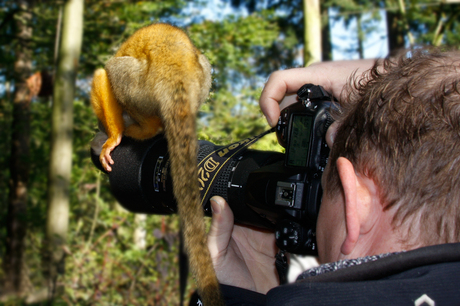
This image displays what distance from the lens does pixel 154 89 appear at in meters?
1.49

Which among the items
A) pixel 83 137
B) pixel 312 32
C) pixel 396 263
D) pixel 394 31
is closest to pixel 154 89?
pixel 396 263

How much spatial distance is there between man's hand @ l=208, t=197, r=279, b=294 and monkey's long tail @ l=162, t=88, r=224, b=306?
0.23 feet

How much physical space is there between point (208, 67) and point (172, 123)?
1.78 feet

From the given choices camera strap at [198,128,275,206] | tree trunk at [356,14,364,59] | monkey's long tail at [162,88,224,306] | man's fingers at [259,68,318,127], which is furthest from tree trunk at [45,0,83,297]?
tree trunk at [356,14,364,59]

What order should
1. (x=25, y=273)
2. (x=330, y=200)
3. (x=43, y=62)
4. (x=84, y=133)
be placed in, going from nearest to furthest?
(x=330, y=200)
(x=25, y=273)
(x=84, y=133)
(x=43, y=62)

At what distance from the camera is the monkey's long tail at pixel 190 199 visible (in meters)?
0.95

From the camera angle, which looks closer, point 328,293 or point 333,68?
point 328,293

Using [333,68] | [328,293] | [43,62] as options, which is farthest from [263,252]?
[43,62]

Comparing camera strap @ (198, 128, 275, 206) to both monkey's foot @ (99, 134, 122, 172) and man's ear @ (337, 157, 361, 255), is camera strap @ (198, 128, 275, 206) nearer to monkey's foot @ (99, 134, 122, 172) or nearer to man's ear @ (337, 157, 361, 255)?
monkey's foot @ (99, 134, 122, 172)

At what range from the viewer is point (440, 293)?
0.48 metres

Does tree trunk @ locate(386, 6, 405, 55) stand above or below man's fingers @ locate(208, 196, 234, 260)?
above

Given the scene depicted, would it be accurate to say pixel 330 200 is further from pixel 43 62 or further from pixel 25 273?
pixel 43 62

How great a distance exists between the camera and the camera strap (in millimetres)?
1207

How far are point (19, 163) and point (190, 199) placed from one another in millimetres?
5332
